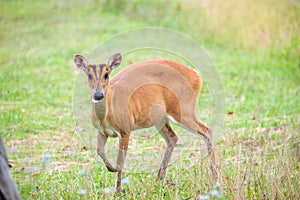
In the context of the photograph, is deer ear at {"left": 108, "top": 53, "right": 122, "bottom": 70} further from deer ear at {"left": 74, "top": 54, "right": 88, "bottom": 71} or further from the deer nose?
the deer nose

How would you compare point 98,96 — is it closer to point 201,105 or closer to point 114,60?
point 114,60

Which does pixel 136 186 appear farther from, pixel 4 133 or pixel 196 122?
pixel 4 133

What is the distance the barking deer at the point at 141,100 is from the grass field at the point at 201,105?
31cm

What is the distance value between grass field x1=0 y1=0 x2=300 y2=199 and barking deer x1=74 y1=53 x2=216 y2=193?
1.01ft

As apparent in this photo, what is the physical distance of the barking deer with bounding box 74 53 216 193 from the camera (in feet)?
16.8

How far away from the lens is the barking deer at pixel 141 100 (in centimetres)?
512

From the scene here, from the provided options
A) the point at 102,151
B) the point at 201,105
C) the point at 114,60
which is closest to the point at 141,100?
the point at 114,60

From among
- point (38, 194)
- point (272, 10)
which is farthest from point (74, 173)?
point (272, 10)

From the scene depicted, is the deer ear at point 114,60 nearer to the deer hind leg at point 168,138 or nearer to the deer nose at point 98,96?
the deer nose at point 98,96

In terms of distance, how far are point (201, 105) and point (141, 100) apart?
113 inches

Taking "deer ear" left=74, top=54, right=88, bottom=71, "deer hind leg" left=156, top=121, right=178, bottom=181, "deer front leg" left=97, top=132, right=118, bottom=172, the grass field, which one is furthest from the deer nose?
"deer hind leg" left=156, top=121, right=178, bottom=181

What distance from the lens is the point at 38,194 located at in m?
4.72

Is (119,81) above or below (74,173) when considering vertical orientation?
above

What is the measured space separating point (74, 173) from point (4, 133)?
1.63 m
